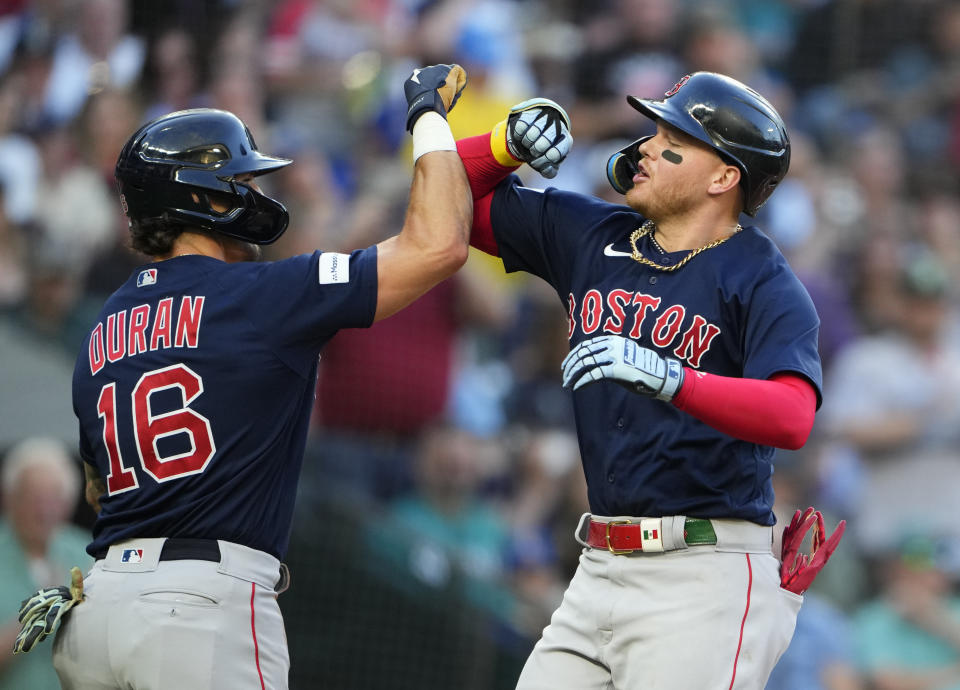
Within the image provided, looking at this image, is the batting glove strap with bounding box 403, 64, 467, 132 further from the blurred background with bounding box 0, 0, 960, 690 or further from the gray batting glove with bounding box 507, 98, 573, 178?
the blurred background with bounding box 0, 0, 960, 690

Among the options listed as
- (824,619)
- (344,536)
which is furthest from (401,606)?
(824,619)

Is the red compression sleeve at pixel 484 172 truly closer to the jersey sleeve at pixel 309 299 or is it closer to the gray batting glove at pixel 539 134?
the gray batting glove at pixel 539 134

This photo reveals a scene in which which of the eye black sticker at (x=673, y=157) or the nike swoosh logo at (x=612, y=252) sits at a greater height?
the eye black sticker at (x=673, y=157)

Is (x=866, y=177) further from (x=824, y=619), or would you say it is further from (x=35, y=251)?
(x=35, y=251)

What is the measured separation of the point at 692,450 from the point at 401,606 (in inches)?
121

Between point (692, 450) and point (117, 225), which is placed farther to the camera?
point (117, 225)

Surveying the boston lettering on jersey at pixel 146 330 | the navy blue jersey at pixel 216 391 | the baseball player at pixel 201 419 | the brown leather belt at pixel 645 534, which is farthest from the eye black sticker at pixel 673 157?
the boston lettering on jersey at pixel 146 330

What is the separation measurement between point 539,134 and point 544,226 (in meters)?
0.27

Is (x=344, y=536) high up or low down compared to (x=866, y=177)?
down

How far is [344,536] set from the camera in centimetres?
565

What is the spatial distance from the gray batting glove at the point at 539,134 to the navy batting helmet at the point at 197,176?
0.64 metres

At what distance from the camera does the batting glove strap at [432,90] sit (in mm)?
3314

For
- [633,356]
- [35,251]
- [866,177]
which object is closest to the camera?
[633,356]

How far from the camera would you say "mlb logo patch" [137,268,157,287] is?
307 centimetres
